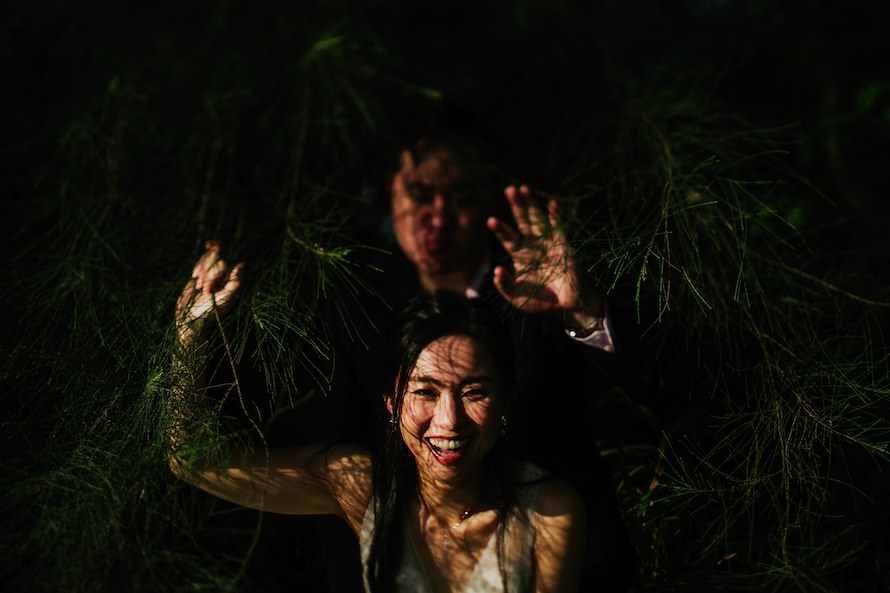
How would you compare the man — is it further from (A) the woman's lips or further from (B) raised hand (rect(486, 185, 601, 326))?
(A) the woman's lips

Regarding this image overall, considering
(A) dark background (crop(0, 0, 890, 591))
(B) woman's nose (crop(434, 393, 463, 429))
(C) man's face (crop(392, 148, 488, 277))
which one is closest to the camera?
(B) woman's nose (crop(434, 393, 463, 429))

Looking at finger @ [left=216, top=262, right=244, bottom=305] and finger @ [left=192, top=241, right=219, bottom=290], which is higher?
finger @ [left=192, top=241, right=219, bottom=290]

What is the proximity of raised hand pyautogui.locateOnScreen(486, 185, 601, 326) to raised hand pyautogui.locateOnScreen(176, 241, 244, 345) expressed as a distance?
230 mm

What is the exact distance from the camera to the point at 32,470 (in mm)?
798

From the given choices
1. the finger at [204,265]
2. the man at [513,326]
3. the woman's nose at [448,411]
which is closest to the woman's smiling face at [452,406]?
the woman's nose at [448,411]

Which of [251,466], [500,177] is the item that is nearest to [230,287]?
[251,466]

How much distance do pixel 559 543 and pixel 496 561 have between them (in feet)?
0.16

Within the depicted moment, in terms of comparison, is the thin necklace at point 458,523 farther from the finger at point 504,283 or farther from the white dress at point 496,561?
the finger at point 504,283

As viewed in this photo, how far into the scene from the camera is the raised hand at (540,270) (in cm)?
81

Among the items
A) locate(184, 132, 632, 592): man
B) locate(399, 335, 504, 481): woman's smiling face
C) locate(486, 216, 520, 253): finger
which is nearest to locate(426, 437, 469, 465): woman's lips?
locate(399, 335, 504, 481): woman's smiling face

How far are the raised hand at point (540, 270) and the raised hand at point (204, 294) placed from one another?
23 cm

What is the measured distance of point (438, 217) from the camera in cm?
95

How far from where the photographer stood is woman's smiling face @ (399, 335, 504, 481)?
695 millimetres

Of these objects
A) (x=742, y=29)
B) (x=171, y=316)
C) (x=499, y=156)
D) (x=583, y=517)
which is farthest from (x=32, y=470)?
(x=742, y=29)
